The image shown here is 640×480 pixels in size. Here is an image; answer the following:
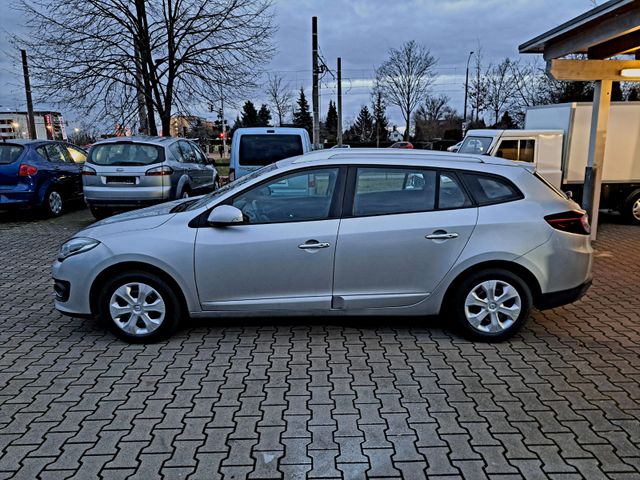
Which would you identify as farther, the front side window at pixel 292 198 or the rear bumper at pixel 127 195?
the rear bumper at pixel 127 195

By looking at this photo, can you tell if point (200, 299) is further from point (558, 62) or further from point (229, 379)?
point (558, 62)

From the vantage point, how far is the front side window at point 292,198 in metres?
4.48

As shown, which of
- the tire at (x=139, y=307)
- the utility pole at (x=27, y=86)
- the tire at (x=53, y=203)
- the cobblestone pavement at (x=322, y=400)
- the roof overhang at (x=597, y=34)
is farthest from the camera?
the utility pole at (x=27, y=86)

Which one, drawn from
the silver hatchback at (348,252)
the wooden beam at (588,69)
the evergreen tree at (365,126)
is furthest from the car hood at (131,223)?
the evergreen tree at (365,126)

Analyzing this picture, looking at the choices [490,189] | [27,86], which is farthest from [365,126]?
[490,189]

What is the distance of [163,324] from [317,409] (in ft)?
5.64

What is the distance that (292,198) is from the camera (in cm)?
459

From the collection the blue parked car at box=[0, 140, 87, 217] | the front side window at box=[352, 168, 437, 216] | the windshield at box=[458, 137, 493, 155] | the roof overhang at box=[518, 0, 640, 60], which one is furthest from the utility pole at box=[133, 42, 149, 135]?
the front side window at box=[352, 168, 437, 216]

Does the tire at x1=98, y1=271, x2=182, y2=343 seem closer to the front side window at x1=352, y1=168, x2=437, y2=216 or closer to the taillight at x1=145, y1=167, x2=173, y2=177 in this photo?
the front side window at x1=352, y1=168, x2=437, y2=216

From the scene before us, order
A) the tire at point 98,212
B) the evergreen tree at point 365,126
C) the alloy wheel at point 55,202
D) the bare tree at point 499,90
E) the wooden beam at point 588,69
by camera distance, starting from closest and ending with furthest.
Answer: the wooden beam at point 588,69, the tire at point 98,212, the alloy wheel at point 55,202, the bare tree at point 499,90, the evergreen tree at point 365,126

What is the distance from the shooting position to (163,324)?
14.8 ft

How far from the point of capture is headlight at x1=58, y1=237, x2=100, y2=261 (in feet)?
14.6

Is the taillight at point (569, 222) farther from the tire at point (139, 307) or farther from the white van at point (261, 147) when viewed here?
the white van at point (261, 147)

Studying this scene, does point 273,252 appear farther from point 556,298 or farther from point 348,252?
point 556,298
